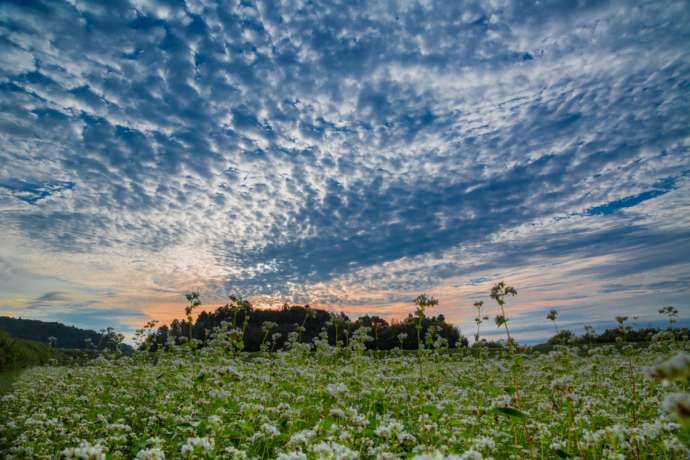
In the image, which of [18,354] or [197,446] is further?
→ [18,354]

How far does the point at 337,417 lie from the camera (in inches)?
233

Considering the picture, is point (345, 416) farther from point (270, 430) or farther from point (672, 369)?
point (672, 369)

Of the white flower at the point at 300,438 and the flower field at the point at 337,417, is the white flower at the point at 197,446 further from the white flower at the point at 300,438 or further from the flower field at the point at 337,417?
the white flower at the point at 300,438

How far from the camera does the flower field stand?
15.9 feet

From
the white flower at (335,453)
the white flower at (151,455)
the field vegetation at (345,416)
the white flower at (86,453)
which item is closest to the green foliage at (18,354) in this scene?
the field vegetation at (345,416)

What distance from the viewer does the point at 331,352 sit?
51.0 feet

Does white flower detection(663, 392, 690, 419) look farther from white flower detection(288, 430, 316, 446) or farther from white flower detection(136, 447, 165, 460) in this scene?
white flower detection(136, 447, 165, 460)

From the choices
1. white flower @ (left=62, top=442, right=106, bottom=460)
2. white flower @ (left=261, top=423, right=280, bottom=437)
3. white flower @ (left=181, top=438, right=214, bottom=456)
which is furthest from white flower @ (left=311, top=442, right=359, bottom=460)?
white flower @ (left=62, top=442, right=106, bottom=460)

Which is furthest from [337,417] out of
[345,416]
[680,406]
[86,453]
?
[680,406]

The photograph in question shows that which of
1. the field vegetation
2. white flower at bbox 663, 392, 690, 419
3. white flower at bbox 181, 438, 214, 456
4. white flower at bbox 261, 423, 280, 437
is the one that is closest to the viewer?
white flower at bbox 663, 392, 690, 419

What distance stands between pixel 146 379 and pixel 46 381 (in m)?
3.69

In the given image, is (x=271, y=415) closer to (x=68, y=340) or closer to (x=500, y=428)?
(x=500, y=428)

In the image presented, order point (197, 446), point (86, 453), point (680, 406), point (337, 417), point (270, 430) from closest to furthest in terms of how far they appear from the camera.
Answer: point (680, 406) → point (86, 453) → point (197, 446) → point (270, 430) → point (337, 417)

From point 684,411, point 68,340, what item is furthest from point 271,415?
point 68,340
